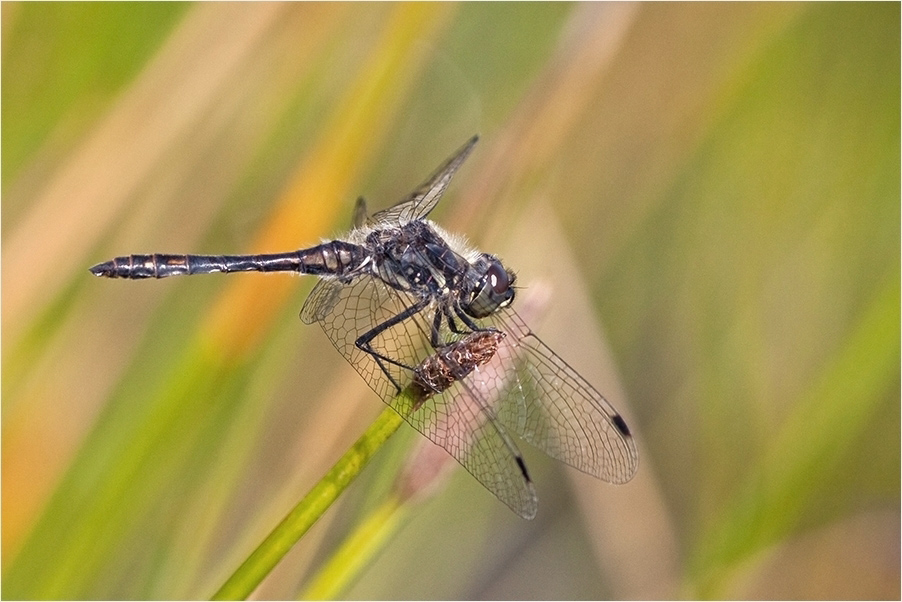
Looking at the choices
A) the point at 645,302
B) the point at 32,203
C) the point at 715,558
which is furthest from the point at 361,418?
the point at 645,302

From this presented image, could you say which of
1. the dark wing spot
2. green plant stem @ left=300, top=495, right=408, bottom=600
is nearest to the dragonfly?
the dark wing spot

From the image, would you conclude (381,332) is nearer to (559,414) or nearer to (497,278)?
(497,278)

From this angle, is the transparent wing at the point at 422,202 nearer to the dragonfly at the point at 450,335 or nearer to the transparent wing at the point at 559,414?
the dragonfly at the point at 450,335

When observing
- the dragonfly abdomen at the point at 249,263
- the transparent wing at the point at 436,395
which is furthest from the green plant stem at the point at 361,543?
the dragonfly abdomen at the point at 249,263

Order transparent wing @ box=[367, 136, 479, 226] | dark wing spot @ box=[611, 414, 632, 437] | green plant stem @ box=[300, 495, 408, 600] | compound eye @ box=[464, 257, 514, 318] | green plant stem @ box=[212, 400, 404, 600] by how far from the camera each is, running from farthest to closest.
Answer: transparent wing @ box=[367, 136, 479, 226]
compound eye @ box=[464, 257, 514, 318]
dark wing spot @ box=[611, 414, 632, 437]
green plant stem @ box=[300, 495, 408, 600]
green plant stem @ box=[212, 400, 404, 600]

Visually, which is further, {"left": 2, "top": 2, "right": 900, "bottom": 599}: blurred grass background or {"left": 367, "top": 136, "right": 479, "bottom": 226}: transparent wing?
{"left": 367, "top": 136, "right": 479, "bottom": 226}: transparent wing

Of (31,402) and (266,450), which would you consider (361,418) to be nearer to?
(266,450)

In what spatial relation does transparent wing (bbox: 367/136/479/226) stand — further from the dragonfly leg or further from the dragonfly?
the dragonfly leg
